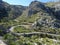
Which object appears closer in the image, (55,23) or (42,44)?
(42,44)

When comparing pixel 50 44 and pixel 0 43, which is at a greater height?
pixel 0 43

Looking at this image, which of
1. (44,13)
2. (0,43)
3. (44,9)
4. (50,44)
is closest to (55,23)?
(44,13)

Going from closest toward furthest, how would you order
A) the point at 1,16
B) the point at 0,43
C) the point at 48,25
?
the point at 0,43 → the point at 48,25 → the point at 1,16

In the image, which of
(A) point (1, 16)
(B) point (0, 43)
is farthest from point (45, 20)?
(B) point (0, 43)

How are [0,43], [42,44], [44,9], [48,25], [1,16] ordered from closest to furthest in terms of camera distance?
1. [0,43]
2. [42,44]
3. [48,25]
4. [1,16]
5. [44,9]

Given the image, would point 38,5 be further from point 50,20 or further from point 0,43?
point 0,43

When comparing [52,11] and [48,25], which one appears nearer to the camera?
[48,25]

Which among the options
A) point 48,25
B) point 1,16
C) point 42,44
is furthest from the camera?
point 1,16

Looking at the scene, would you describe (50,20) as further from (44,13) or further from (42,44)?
(42,44)

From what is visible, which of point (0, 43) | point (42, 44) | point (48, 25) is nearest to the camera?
point (0, 43)
